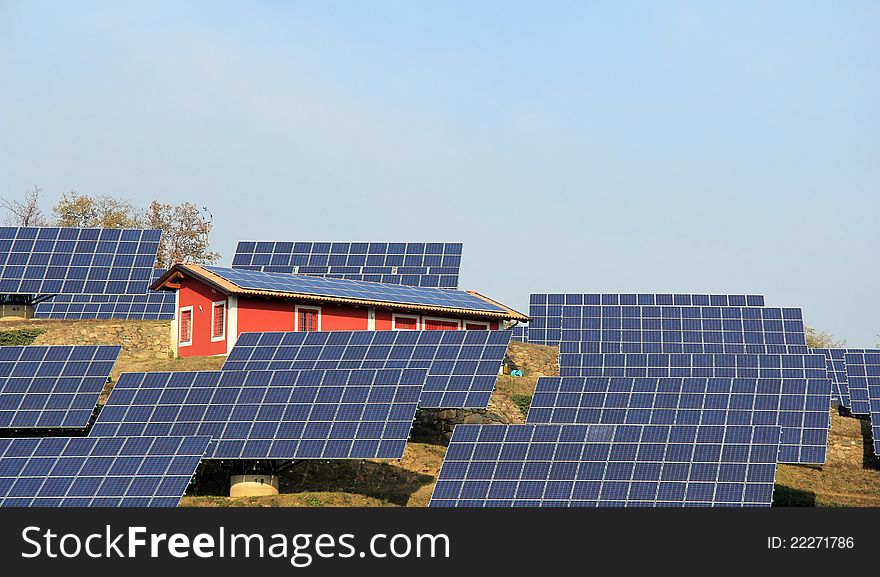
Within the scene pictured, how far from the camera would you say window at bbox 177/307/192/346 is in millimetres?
48531

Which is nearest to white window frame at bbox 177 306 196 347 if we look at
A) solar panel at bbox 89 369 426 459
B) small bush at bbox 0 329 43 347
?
small bush at bbox 0 329 43 347

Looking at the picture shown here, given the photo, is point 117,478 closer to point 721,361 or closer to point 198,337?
point 198,337

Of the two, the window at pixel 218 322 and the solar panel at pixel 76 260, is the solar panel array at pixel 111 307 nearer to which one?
the solar panel at pixel 76 260

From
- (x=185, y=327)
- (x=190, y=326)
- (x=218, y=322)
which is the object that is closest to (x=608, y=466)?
(x=218, y=322)

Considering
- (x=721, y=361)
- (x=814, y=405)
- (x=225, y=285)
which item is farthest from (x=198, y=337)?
(x=814, y=405)

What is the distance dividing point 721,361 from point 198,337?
19.2 meters

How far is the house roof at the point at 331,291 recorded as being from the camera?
46.5m

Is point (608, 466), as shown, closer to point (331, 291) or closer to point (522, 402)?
point (522, 402)

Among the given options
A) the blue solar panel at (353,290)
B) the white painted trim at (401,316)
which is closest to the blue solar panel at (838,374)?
the blue solar panel at (353,290)

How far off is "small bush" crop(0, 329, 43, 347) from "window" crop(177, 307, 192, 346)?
5.90m

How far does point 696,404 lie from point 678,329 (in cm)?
1723

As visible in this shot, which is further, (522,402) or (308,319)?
(308,319)

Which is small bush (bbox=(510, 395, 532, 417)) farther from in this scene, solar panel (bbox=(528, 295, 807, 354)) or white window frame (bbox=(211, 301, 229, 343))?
white window frame (bbox=(211, 301, 229, 343))

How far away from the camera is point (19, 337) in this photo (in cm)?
4969
